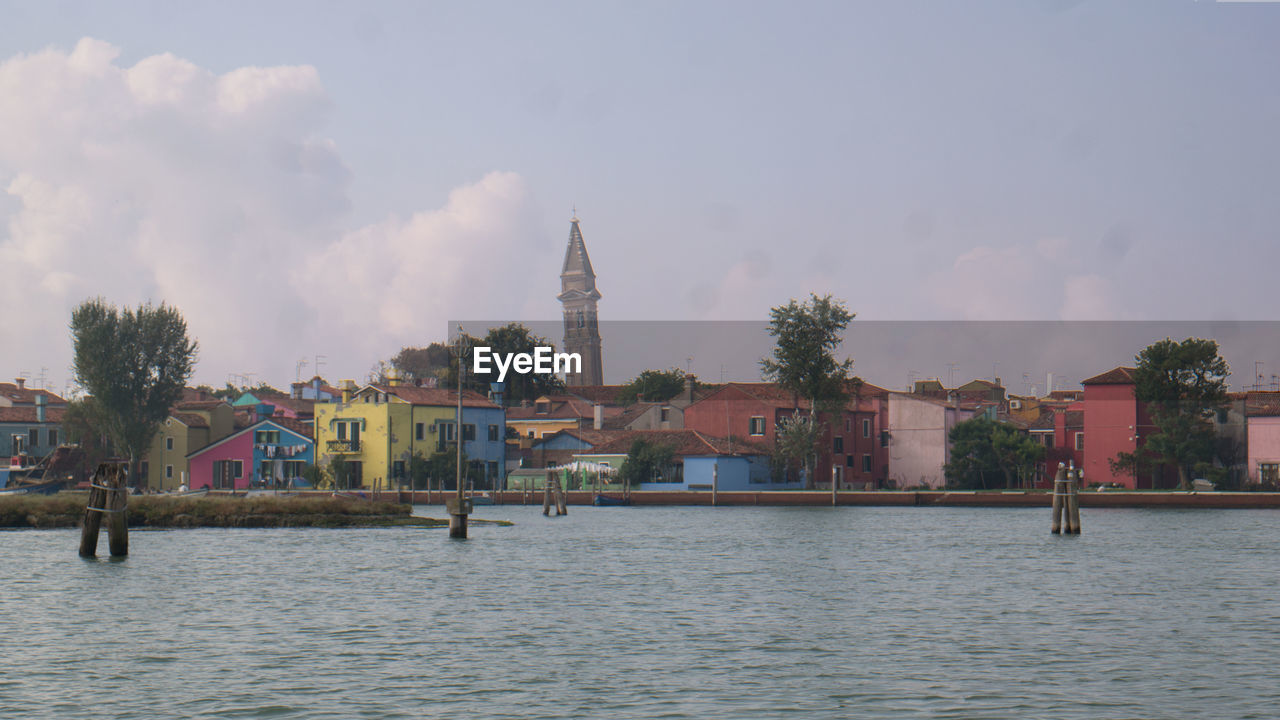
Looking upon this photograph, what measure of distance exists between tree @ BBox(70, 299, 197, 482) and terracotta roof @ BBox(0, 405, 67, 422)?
8053mm

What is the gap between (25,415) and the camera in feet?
328

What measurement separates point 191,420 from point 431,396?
61.0 ft

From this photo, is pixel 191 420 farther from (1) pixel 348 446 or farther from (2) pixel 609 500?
(2) pixel 609 500

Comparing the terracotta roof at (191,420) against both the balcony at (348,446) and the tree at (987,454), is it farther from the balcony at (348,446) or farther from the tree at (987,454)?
the tree at (987,454)

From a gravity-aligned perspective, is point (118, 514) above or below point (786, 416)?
below

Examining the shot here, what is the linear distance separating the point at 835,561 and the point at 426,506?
1905 inches

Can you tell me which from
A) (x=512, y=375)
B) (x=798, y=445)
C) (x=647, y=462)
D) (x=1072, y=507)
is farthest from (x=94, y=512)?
(x=512, y=375)

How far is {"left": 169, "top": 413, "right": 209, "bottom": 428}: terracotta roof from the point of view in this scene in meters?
101

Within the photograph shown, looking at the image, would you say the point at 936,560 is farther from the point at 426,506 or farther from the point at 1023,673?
the point at 426,506

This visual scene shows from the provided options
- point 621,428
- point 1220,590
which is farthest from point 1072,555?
point 621,428

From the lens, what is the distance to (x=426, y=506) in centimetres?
8850

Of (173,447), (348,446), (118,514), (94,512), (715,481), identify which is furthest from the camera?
(173,447)

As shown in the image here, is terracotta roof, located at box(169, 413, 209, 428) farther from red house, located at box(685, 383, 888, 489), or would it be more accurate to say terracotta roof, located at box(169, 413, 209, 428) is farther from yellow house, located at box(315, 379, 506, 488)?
red house, located at box(685, 383, 888, 489)

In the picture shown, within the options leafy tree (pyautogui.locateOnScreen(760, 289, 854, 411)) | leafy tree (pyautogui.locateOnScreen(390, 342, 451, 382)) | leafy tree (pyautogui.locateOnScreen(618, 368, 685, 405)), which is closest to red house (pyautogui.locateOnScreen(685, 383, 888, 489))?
leafy tree (pyautogui.locateOnScreen(760, 289, 854, 411))
